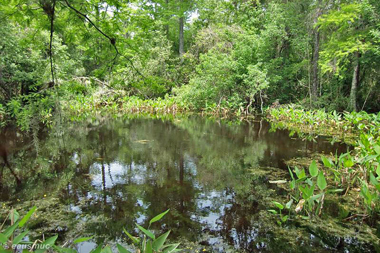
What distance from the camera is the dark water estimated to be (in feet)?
8.91

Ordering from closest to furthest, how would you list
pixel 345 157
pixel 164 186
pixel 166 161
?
pixel 164 186, pixel 345 157, pixel 166 161

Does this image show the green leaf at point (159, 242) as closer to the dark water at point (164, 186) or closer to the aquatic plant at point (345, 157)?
the dark water at point (164, 186)

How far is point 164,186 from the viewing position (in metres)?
4.01

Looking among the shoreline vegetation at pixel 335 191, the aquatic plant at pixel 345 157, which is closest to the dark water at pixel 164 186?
the shoreline vegetation at pixel 335 191

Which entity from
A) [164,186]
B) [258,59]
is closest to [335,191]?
[164,186]

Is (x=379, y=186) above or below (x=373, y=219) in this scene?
above

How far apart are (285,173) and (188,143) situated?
3258 millimetres

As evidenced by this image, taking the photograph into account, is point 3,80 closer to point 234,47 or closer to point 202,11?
point 234,47

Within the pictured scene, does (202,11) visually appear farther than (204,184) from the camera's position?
Yes

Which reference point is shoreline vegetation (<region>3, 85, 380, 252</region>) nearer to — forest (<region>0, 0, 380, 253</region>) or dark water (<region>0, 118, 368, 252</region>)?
forest (<region>0, 0, 380, 253</region>)

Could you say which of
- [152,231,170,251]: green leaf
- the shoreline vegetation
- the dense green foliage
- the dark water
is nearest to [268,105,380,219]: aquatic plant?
the shoreline vegetation

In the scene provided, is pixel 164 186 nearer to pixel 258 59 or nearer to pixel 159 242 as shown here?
pixel 159 242

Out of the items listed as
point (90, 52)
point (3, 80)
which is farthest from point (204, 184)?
point (3, 80)

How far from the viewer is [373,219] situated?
114 inches
